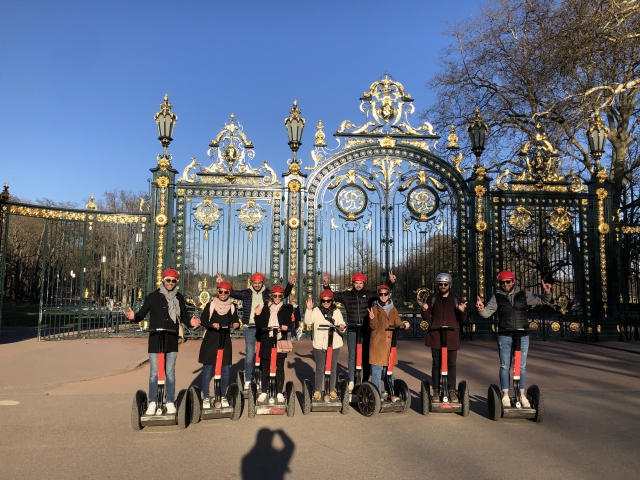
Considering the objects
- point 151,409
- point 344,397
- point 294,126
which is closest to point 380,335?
point 344,397

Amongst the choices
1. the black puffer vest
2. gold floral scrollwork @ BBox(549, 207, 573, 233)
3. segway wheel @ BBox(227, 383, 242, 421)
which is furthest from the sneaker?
gold floral scrollwork @ BBox(549, 207, 573, 233)

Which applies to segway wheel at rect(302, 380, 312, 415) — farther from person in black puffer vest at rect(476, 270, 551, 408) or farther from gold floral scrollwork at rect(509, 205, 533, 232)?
gold floral scrollwork at rect(509, 205, 533, 232)

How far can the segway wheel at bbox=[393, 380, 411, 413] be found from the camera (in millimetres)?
6872

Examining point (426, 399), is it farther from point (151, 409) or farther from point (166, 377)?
point (151, 409)

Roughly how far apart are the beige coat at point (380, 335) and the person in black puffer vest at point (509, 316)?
1175 mm

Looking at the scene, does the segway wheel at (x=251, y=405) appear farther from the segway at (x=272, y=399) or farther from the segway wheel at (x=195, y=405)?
the segway wheel at (x=195, y=405)

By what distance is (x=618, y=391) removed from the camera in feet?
27.4

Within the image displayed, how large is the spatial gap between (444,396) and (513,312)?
1395mm

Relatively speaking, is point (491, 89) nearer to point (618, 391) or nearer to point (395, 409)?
point (618, 391)

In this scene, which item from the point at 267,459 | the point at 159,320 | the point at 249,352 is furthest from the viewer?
the point at 249,352

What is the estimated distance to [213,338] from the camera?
6.51 meters

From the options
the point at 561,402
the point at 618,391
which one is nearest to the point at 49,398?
the point at 561,402

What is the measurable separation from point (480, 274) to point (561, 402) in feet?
24.0

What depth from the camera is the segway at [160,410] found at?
585 cm
